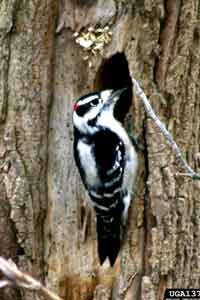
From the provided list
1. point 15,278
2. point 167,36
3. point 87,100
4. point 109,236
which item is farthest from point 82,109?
point 15,278

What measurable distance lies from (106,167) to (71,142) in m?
0.32

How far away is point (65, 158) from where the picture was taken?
3461mm

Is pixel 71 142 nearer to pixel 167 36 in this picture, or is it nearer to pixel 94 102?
pixel 94 102

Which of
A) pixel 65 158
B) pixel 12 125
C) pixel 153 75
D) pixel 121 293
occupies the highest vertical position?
pixel 153 75

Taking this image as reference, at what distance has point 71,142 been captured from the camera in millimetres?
3453

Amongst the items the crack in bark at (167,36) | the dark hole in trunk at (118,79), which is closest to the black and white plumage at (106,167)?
the dark hole in trunk at (118,79)

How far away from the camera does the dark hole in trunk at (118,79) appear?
3320mm

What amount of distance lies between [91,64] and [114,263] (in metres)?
1.20

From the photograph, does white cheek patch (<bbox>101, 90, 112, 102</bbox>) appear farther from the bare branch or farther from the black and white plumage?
the bare branch

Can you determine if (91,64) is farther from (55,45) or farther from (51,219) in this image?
(51,219)

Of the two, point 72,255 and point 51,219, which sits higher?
point 51,219

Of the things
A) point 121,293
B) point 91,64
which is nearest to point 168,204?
point 121,293

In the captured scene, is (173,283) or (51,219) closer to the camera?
(173,283)

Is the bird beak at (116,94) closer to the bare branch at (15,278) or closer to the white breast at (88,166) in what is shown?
the white breast at (88,166)
